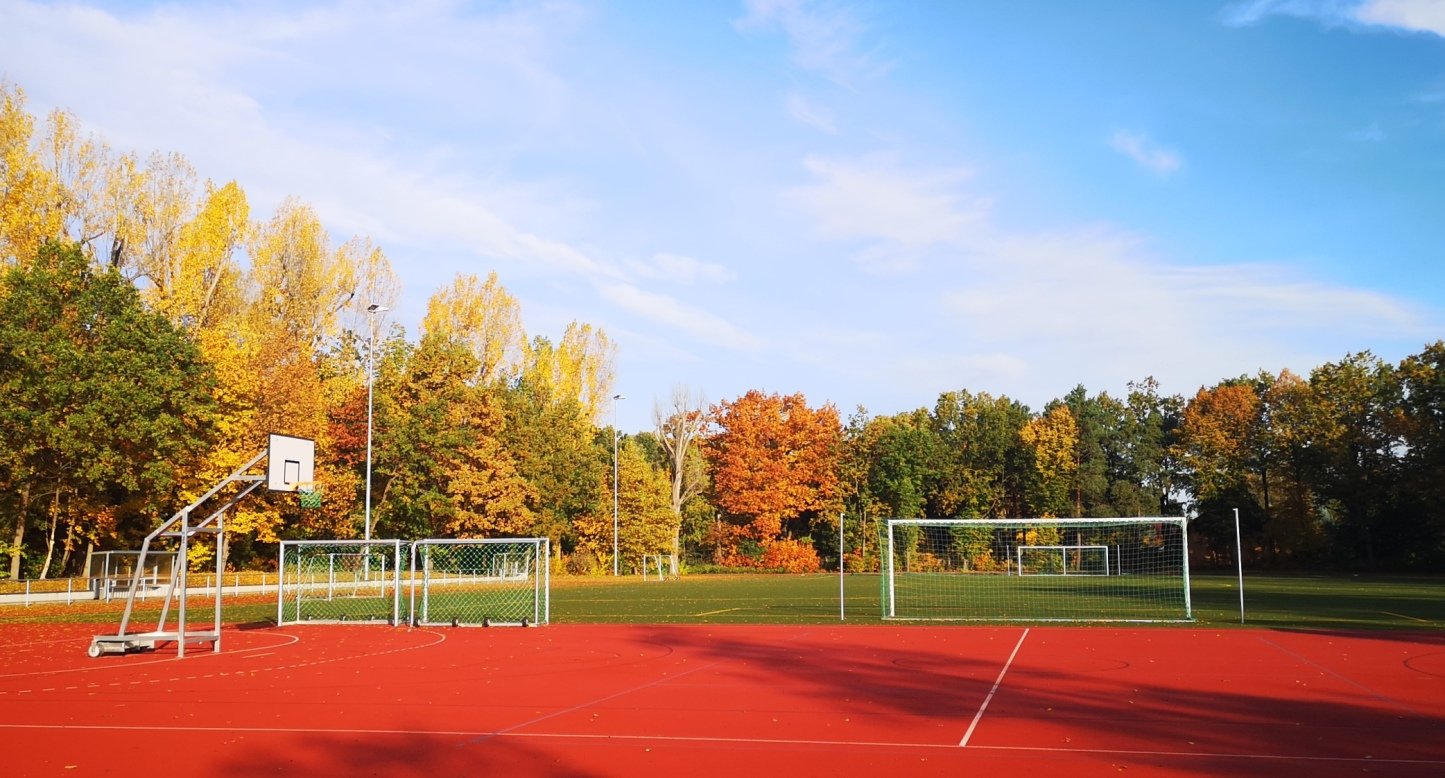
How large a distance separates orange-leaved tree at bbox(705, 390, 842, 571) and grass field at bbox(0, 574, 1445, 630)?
1146 inches

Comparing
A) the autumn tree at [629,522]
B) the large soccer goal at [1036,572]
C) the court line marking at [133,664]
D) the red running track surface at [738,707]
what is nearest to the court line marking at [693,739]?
the red running track surface at [738,707]

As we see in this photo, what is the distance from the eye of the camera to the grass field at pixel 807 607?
2688cm

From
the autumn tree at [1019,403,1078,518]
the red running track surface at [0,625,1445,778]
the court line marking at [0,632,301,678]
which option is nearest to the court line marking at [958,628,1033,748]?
the red running track surface at [0,625,1445,778]

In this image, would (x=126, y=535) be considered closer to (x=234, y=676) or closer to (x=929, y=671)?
(x=234, y=676)

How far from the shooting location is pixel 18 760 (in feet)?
31.9

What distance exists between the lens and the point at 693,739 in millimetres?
10586

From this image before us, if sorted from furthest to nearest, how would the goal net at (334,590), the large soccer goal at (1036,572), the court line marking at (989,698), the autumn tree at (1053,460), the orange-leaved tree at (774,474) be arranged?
the autumn tree at (1053,460)
the orange-leaved tree at (774,474)
the large soccer goal at (1036,572)
the goal net at (334,590)
the court line marking at (989,698)

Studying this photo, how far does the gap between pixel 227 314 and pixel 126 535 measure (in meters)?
13.0

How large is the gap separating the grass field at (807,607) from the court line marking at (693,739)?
1588cm

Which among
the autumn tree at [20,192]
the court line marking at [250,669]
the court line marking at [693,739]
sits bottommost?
the court line marking at [250,669]

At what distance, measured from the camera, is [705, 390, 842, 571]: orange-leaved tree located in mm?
75562

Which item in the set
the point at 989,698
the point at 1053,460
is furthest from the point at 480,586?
the point at 1053,460

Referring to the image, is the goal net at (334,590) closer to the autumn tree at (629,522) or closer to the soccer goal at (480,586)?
the soccer goal at (480,586)

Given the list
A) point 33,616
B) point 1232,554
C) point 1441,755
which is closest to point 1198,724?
point 1441,755
